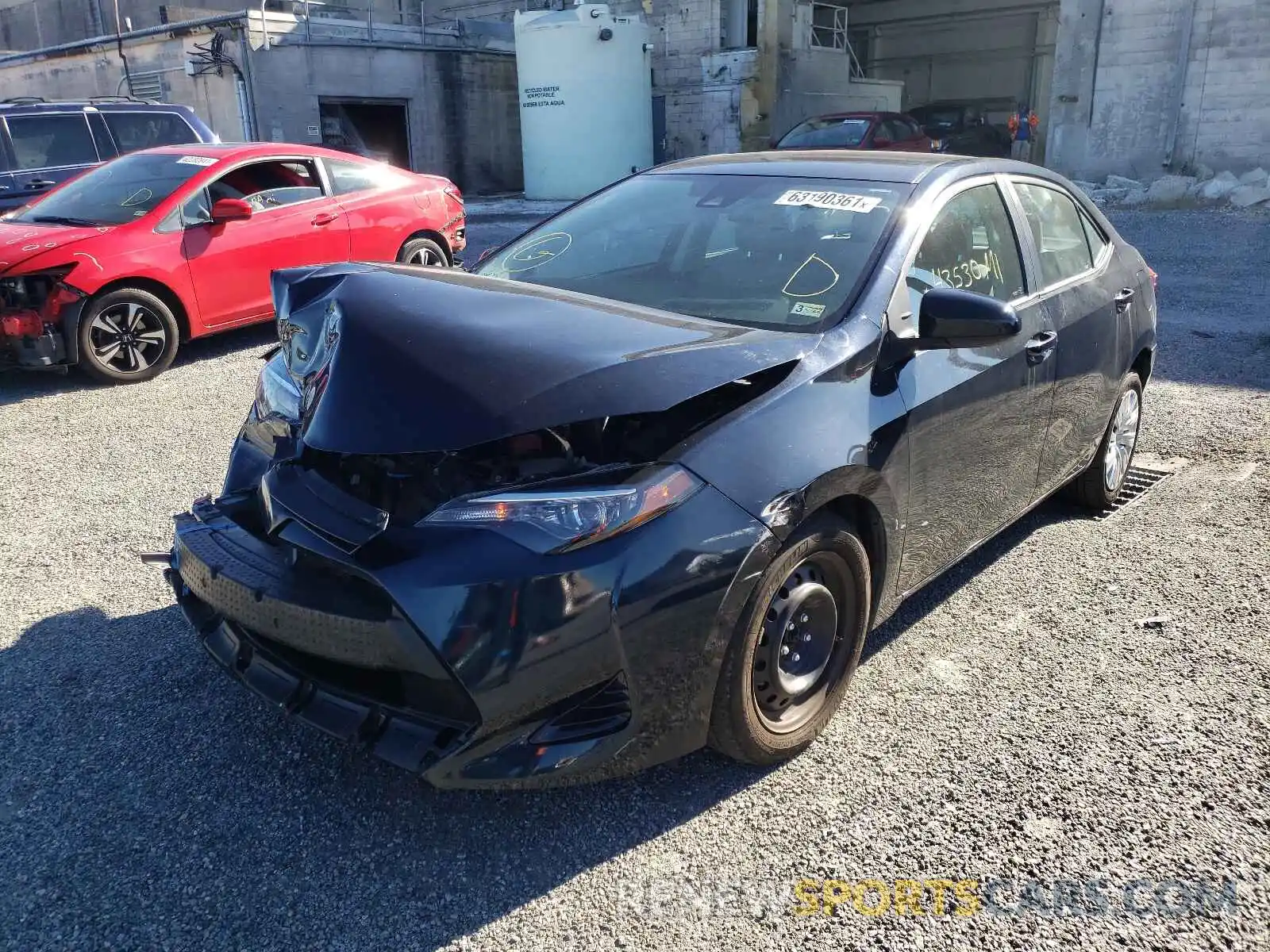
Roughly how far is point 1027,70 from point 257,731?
37.2 meters

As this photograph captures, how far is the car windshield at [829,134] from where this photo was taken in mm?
17109

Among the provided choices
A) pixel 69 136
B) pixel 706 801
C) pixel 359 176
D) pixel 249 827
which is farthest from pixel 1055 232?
pixel 69 136

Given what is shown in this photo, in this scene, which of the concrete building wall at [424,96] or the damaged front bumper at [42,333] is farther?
the concrete building wall at [424,96]

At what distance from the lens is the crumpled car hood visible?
2344 mm

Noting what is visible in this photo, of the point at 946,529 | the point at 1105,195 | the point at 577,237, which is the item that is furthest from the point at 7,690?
the point at 1105,195

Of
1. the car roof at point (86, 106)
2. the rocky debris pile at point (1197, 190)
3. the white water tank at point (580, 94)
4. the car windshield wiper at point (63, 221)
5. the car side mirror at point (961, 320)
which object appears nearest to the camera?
the car side mirror at point (961, 320)

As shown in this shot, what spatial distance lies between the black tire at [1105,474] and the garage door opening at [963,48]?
97.1 ft

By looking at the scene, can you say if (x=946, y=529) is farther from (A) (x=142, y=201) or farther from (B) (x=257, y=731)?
(A) (x=142, y=201)

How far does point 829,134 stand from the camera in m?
17.4

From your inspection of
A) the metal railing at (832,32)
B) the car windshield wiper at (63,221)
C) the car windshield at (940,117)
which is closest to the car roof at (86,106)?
the car windshield wiper at (63,221)

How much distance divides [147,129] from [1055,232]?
10.1m

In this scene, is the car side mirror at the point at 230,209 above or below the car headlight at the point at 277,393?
above

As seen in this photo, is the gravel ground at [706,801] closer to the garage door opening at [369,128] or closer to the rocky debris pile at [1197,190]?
the rocky debris pile at [1197,190]

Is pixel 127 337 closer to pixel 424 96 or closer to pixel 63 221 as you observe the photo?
pixel 63 221
